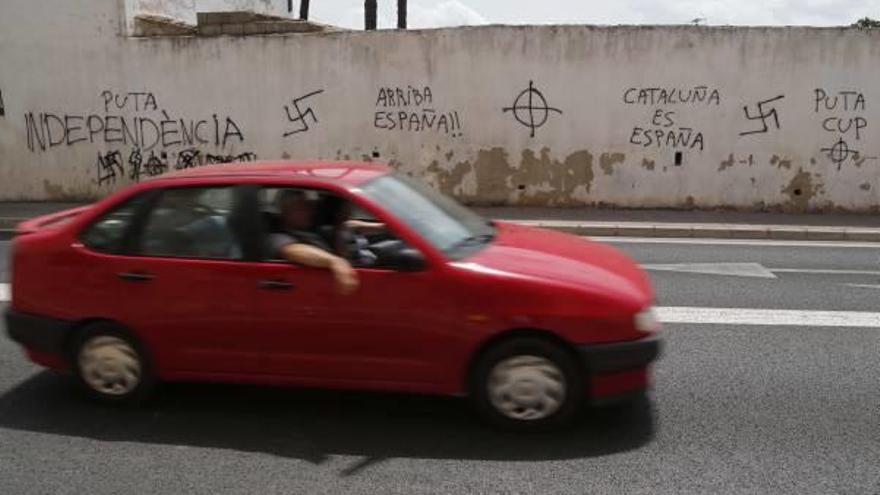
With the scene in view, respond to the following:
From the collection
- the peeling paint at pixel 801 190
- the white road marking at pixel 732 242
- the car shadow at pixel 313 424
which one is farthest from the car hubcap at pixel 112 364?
the peeling paint at pixel 801 190

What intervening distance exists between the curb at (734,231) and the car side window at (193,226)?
290 inches

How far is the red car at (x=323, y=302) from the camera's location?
4047mm

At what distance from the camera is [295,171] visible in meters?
4.46

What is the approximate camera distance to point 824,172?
12578 millimetres

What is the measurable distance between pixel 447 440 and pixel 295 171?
173 centimetres

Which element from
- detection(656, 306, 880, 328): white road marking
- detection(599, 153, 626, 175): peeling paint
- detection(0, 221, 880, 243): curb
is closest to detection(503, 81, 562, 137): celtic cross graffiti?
detection(599, 153, 626, 175): peeling paint

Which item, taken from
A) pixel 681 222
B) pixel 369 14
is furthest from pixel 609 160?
pixel 369 14

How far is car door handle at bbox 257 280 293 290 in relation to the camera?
4.18 metres

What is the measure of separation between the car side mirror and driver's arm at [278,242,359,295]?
230 mm

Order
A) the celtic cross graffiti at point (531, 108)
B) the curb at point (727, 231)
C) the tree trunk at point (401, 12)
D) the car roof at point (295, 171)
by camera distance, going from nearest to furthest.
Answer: the car roof at point (295, 171) < the curb at point (727, 231) < the celtic cross graffiti at point (531, 108) < the tree trunk at point (401, 12)

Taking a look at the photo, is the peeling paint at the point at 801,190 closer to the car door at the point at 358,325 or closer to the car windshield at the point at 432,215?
the car windshield at the point at 432,215

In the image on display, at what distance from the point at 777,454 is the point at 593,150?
940 centimetres

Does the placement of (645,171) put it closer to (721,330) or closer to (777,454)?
(721,330)

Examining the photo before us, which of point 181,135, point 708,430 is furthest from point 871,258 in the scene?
point 181,135
